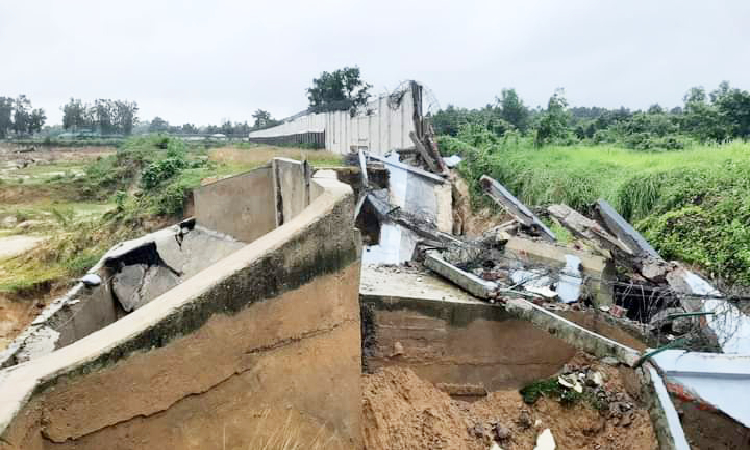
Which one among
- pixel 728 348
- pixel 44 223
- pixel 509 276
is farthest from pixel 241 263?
pixel 44 223

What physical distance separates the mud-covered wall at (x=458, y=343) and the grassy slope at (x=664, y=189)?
3.13 metres

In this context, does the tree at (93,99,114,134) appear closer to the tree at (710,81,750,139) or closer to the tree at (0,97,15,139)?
the tree at (0,97,15,139)

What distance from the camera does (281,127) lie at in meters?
37.1

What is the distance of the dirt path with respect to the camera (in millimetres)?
16073

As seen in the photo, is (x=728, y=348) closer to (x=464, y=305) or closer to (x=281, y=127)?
(x=464, y=305)

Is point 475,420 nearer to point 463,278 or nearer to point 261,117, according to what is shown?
point 463,278

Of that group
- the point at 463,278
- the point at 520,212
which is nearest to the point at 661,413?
the point at 463,278

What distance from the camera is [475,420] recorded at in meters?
4.07

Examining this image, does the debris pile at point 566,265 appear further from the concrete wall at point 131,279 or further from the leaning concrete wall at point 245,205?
the concrete wall at point 131,279

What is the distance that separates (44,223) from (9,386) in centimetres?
2160

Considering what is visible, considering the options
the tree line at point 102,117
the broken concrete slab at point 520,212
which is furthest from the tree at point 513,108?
the tree line at point 102,117

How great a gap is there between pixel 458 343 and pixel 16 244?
18333 mm

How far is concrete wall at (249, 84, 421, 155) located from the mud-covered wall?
9827mm

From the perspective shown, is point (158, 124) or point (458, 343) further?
point (158, 124)
